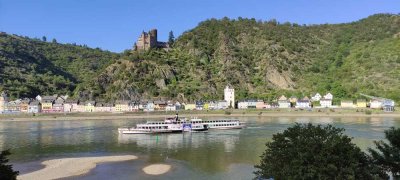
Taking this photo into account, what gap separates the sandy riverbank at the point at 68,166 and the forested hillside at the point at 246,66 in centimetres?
8476

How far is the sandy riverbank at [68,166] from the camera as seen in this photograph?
115ft

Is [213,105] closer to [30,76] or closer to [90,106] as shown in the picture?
[90,106]

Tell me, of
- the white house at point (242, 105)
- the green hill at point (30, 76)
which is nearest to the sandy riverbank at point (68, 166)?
the white house at point (242, 105)

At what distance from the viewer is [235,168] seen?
36562 millimetres

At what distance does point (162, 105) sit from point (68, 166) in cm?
8084

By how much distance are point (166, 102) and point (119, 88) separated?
19511 mm

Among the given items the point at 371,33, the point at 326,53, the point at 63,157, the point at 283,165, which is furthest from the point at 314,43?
the point at 283,165

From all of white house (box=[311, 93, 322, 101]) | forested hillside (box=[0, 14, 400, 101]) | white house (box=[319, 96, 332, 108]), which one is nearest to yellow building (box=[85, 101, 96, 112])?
forested hillside (box=[0, 14, 400, 101])

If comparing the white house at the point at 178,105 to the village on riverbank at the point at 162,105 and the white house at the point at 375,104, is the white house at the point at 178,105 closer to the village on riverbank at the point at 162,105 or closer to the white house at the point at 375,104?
the village on riverbank at the point at 162,105

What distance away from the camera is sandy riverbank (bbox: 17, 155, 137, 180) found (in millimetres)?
35125

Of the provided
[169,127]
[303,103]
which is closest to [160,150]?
[169,127]

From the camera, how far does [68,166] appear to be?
3903cm

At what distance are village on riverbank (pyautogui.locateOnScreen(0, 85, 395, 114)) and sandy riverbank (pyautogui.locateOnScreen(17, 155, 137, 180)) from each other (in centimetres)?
7138

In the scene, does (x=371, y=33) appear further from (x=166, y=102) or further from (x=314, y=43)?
(x=166, y=102)
